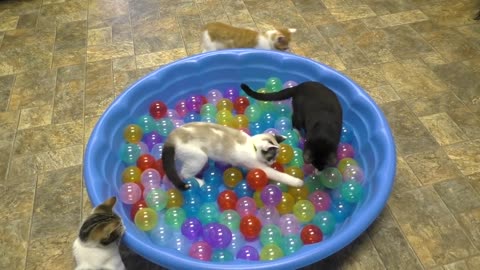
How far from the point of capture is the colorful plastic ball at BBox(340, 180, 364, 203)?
5.70 ft

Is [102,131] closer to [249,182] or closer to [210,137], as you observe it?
[210,137]

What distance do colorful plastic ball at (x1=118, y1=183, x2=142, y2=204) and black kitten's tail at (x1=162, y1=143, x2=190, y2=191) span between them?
0.17 meters

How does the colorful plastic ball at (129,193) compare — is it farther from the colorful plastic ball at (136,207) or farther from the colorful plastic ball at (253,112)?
the colorful plastic ball at (253,112)

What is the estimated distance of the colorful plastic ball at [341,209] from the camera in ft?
5.77

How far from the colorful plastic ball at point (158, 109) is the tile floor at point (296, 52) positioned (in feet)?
1.40

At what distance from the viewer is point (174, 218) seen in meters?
1.71

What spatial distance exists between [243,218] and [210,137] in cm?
36

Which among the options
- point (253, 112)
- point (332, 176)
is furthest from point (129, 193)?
point (332, 176)

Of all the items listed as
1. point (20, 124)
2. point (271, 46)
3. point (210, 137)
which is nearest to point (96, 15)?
point (20, 124)

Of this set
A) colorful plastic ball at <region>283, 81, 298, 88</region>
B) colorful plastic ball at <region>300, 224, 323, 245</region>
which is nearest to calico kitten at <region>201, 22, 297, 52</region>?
colorful plastic ball at <region>283, 81, 298, 88</region>

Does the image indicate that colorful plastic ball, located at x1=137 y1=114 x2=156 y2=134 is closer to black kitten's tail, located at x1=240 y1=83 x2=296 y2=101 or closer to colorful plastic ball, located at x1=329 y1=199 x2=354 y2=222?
black kitten's tail, located at x1=240 y1=83 x2=296 y2=101

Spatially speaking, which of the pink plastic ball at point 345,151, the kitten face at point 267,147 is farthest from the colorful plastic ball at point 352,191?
the kitten face at point 267,147

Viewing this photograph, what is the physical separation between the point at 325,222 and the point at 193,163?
1.93ft

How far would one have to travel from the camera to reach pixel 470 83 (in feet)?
8.02
